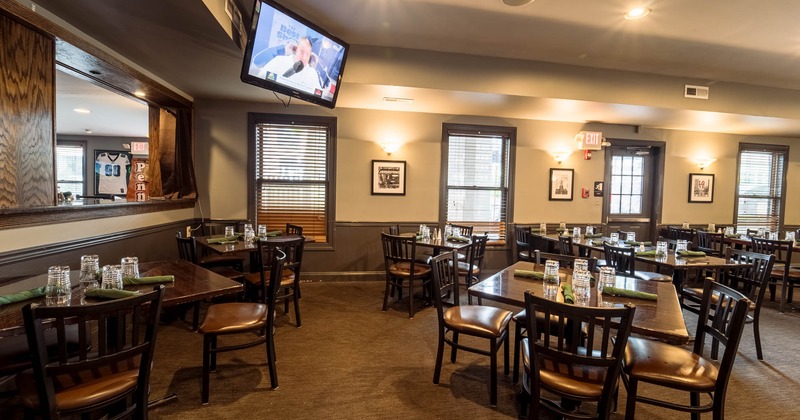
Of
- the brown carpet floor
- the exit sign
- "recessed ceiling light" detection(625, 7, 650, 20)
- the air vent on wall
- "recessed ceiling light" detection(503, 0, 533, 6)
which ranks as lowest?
the brown carpet floor

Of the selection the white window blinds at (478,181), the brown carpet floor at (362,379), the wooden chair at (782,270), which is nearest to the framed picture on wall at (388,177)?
the white window blinds at (478,181)

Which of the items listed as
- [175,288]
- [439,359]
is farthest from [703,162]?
[175,288]

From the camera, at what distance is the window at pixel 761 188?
6840 mm

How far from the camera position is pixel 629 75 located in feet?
15.9

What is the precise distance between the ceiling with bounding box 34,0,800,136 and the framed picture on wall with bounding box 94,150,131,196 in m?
6.02

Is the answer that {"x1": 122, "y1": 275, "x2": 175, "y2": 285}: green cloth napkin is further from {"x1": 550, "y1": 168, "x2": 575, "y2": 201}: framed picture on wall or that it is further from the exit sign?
the exit sign

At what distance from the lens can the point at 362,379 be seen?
2709 millimetres

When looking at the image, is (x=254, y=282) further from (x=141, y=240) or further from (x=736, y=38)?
(x=736, y=38)

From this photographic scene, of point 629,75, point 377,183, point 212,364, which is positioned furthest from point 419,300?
point 629,75

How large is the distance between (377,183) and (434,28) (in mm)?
2407

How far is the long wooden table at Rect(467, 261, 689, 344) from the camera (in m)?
1.74

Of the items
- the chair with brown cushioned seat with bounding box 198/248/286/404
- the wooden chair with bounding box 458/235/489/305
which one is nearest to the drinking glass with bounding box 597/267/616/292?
the wooden chair with bounding box 458/235/489/305

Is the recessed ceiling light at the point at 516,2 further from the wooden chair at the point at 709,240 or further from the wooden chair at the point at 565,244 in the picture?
the wooden chair at the point at 709,240

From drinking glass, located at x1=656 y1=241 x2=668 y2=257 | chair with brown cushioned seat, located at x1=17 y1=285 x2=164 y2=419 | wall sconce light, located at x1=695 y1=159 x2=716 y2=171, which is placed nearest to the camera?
chair with brown cushioned seat, located at x1=17 y1=285 x2=164 y2=419
